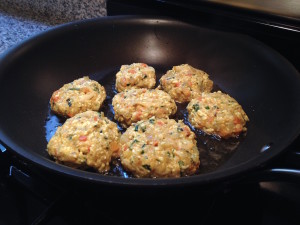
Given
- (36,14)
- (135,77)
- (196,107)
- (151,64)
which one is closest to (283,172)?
(196,107)

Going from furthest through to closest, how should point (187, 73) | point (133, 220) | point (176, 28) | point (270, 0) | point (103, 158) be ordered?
point (176, 28) → point (187, 73) → point (270, 0) → point (103, 158) → point (133, 220)

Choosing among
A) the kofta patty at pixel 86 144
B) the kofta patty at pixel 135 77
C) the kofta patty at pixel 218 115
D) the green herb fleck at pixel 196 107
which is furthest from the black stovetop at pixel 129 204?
Result: the kofta patty at pixel 135 77

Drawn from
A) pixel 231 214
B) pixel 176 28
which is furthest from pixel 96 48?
pixel 231 214

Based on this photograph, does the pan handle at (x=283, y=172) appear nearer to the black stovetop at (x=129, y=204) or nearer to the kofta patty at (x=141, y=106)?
the black stovetop at (x=129, y=204)

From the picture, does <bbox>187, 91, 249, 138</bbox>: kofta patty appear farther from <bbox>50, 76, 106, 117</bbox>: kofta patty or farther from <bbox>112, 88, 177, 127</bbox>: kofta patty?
Result: <bbox>50, 76, 106, 117</bbox>: kofta patty

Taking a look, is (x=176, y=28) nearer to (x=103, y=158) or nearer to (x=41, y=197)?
(x=103, y=158)

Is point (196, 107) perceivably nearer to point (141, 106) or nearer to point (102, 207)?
point (141, 106)
